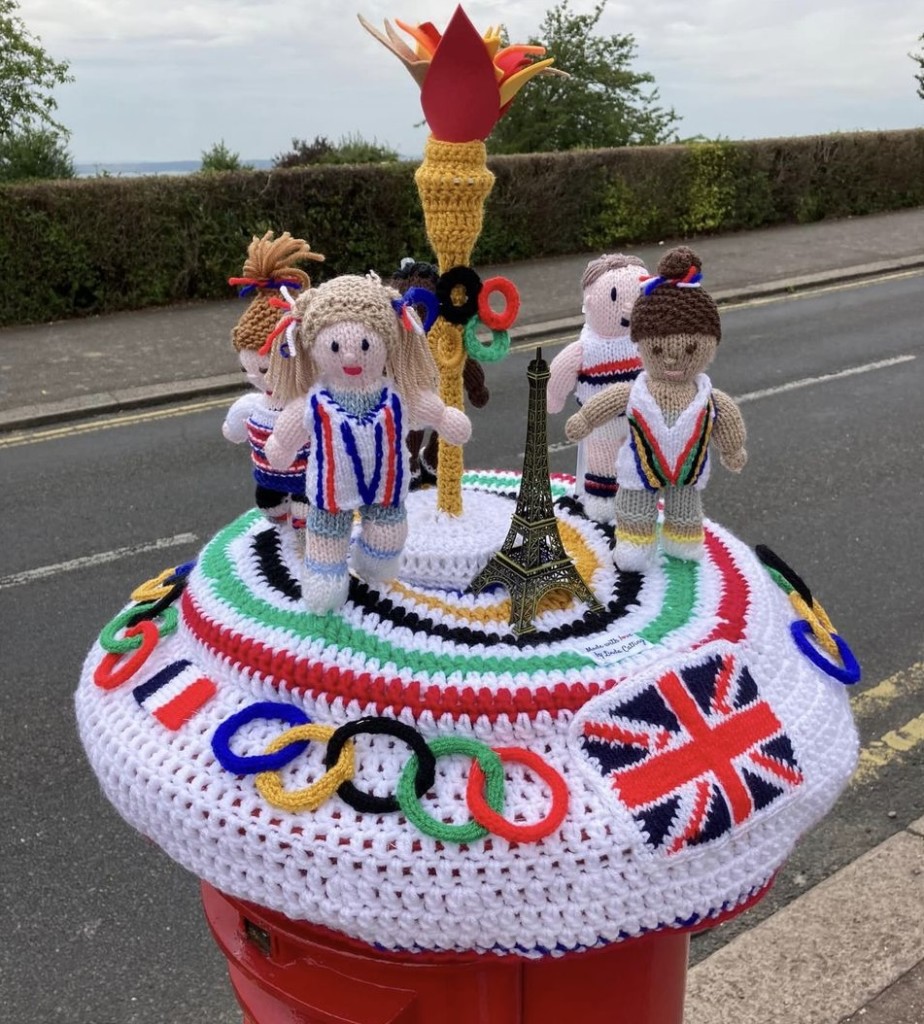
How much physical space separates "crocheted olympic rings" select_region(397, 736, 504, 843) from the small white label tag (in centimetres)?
24

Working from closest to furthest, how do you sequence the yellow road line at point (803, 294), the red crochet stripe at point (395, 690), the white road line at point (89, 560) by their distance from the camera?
the red crochet stripe at point (395, 690), the white road line at point (89, 560), the yellow road line at point (803, 294)

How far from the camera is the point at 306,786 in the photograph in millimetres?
1388

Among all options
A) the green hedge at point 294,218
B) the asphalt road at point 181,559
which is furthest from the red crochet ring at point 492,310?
the green hedge at point 294,218

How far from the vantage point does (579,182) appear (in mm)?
14016

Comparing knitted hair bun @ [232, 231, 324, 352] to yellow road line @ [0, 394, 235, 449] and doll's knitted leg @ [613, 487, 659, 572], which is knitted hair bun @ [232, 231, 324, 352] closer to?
doll's knitted leg @ [613, 487, 659, 572]

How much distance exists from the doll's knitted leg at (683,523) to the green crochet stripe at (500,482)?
481 millimetres

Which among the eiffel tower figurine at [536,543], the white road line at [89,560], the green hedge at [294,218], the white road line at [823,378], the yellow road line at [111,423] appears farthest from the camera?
the green hedge at [294,218]

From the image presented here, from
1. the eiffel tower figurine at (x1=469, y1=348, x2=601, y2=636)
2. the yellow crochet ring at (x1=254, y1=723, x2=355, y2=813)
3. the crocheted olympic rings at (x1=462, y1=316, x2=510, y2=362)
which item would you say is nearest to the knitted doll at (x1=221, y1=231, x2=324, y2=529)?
the crocheted olympic rings at (x1=462, y1=316, x2=510, y2=362)

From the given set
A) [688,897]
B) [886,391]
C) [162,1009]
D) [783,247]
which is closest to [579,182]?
[783,247]

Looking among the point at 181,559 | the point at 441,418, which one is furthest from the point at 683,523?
the point at 181,559

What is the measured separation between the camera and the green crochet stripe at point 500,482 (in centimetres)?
236

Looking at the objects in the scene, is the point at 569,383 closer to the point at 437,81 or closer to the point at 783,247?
the point at 437,81

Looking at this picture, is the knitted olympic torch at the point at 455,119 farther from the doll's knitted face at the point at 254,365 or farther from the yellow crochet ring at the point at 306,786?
the yellow crochet ring at the point at 306,786

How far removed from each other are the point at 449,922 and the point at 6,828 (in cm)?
295
